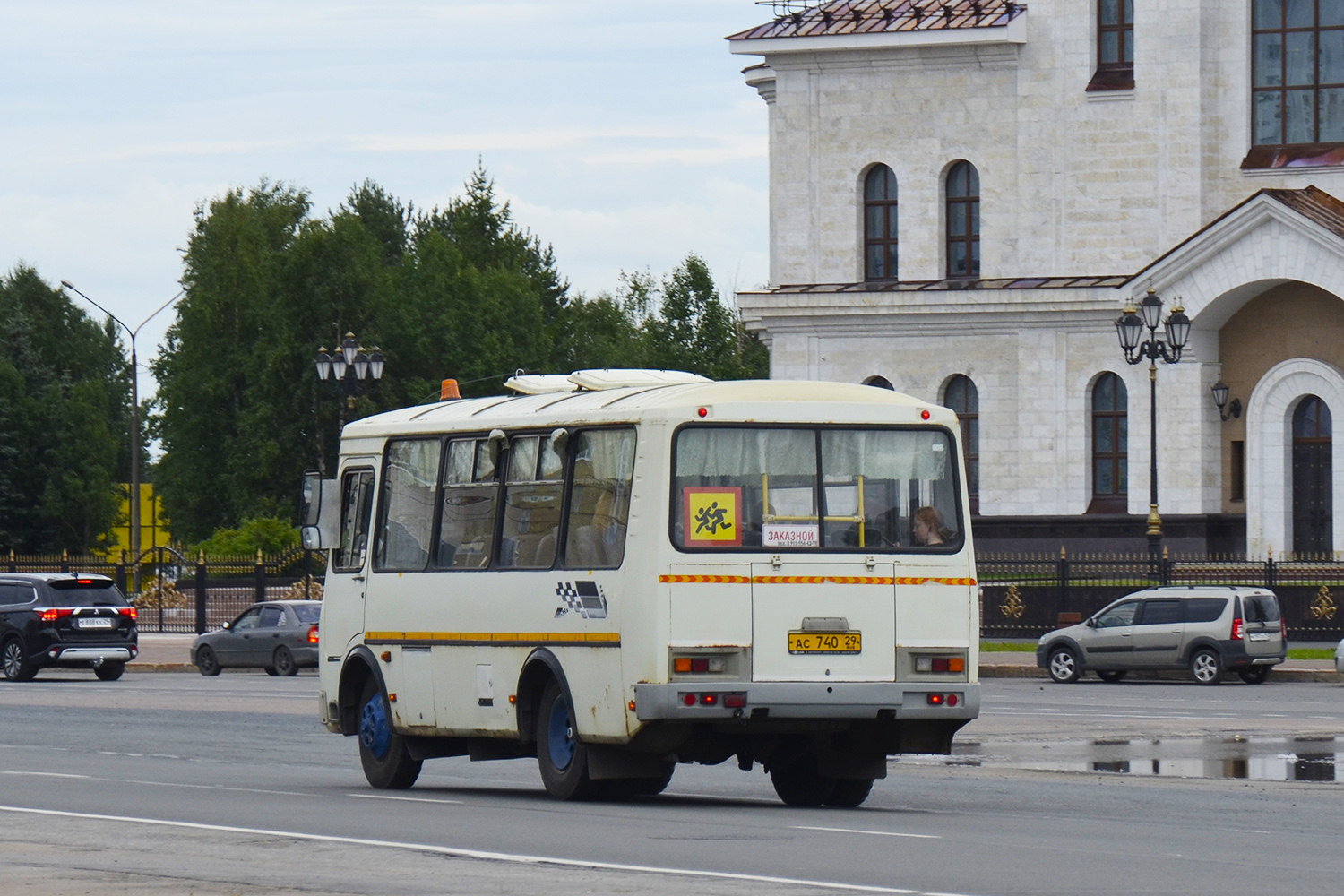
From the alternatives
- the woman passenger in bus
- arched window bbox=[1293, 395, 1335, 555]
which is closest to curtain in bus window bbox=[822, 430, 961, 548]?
the woman passenger in bus

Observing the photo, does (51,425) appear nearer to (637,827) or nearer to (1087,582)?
(1087,582)

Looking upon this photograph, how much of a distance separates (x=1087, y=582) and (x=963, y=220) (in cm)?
1637

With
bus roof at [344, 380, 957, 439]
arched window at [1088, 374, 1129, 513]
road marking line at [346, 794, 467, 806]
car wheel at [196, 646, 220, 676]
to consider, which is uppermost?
arched window at [1088, 374, 1129, 513]

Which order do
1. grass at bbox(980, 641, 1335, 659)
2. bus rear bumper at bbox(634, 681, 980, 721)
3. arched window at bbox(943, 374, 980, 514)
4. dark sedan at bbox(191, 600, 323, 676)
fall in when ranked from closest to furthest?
1. bus rear bumper at bbox(634, 681, 980, 721)
2. grass at bbox(980, 641, 1335, 659)
3. dark sedan at bbox(191, 600, 323, 676)
4. arched window at bbox(943, 374, 980, 514)

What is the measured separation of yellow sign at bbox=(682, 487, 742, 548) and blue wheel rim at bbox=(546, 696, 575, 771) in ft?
5.28

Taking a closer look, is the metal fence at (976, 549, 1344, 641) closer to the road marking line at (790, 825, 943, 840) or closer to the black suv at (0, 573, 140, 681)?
the black suv at (0, 573, 140, 681)

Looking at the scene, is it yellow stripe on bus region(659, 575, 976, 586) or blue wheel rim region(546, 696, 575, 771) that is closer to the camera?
yellow stripe on bus region(659, 575, 976, 586)

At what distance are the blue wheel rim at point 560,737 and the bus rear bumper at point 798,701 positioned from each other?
112 centimetres

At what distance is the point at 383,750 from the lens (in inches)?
680

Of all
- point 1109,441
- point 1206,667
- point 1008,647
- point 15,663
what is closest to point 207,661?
point 15,663

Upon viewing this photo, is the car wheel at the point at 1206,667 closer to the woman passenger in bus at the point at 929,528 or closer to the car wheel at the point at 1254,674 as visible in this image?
the car wheel at the point at 1254,674

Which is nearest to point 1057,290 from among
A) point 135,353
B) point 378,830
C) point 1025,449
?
point 1025,449

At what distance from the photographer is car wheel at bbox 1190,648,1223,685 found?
32.3m

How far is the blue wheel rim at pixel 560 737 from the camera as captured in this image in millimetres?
15430
